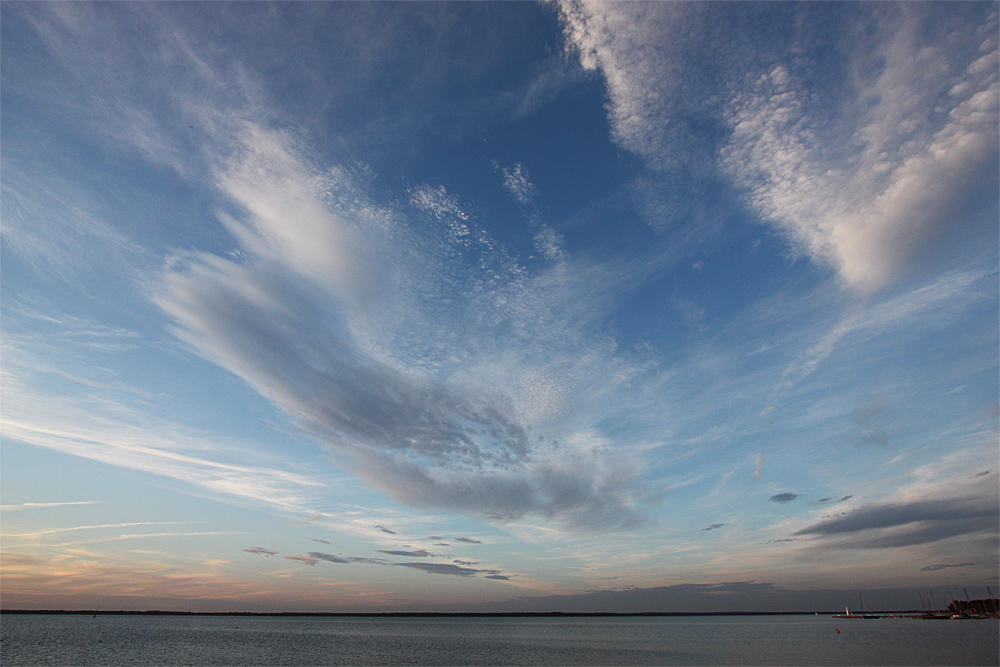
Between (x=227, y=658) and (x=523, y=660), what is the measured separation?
206ft

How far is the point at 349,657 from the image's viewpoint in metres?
102

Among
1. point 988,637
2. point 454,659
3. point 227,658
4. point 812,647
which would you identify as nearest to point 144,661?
Answer: point 227,658

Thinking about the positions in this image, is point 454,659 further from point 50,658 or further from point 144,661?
point 50,658

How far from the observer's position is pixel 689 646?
120 meters

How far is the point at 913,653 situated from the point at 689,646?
4874 centimetres

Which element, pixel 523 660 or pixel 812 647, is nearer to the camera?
pixel 523 660

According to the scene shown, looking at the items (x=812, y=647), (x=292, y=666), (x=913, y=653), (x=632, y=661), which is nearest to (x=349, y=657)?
(x=292, y=666)

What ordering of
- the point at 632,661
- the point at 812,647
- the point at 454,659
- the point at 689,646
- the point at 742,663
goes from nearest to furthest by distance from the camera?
the point at 742,663 < the point at 632,661 < the point at 454,659 < the point at 812,647 < the point at 689,646

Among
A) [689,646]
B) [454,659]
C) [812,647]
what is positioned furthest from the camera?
[689,646]

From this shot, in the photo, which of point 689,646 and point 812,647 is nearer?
point 812,647

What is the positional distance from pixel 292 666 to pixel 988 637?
168504 millimetres

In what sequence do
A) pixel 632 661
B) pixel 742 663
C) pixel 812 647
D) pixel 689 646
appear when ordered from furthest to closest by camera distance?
pixel 689 646
pixel 812 647
pixel 632 661
pixel 742 663

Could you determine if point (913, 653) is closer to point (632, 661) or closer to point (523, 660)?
point (632, 661)

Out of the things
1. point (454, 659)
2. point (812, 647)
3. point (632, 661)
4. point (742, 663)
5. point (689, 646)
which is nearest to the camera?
point (742, 663)
